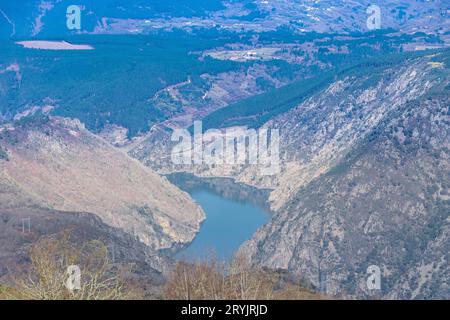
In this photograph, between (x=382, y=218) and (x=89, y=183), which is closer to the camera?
(x=382, y=218)

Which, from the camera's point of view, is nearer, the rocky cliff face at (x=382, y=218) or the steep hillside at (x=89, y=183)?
the rocky cliff face at (x=382, y=218)

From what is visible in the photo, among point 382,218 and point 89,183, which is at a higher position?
point 382,218

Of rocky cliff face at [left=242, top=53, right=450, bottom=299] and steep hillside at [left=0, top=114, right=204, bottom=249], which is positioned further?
steep hillside at [left=0, top=114, right=204, bottom=249]
